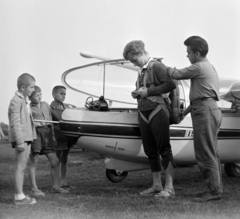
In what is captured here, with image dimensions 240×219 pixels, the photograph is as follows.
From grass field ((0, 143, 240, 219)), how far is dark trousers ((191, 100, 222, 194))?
0.76ft

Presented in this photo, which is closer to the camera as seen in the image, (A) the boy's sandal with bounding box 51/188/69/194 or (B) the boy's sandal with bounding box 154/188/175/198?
(B) the boy's sandal with bounding box 154/188/175/198

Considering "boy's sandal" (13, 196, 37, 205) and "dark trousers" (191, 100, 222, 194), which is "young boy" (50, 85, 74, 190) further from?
"dark trousers" (191, 100, 222, 194)

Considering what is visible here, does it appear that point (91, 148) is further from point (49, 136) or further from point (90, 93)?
point (90, 93)

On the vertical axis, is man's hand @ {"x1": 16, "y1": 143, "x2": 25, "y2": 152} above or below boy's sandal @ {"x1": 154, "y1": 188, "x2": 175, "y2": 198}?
above

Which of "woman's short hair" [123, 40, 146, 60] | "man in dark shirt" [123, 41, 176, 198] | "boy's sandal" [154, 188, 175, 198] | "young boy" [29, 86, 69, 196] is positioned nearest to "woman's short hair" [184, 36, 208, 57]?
"man in dark shirt" [123, 41, 176, 198]

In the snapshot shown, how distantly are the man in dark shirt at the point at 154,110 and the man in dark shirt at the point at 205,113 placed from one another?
209 millimetres

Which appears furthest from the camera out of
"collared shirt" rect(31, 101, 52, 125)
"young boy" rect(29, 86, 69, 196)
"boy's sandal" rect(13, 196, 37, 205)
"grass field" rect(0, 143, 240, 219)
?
"collared shirt" rect(31, 101, 52, 125)

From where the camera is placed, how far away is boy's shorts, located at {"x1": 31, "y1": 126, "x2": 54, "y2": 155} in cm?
459

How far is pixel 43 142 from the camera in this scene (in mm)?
4676

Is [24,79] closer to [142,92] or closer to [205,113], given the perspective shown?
[142,92]

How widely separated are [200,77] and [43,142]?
1.83 m

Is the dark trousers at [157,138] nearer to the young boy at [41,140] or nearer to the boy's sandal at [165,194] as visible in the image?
the boy's sandal at [165,194]

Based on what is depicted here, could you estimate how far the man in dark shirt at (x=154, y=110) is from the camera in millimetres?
4316

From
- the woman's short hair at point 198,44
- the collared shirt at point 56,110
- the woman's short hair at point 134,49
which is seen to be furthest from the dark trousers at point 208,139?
the collared shirt at point 56,110
